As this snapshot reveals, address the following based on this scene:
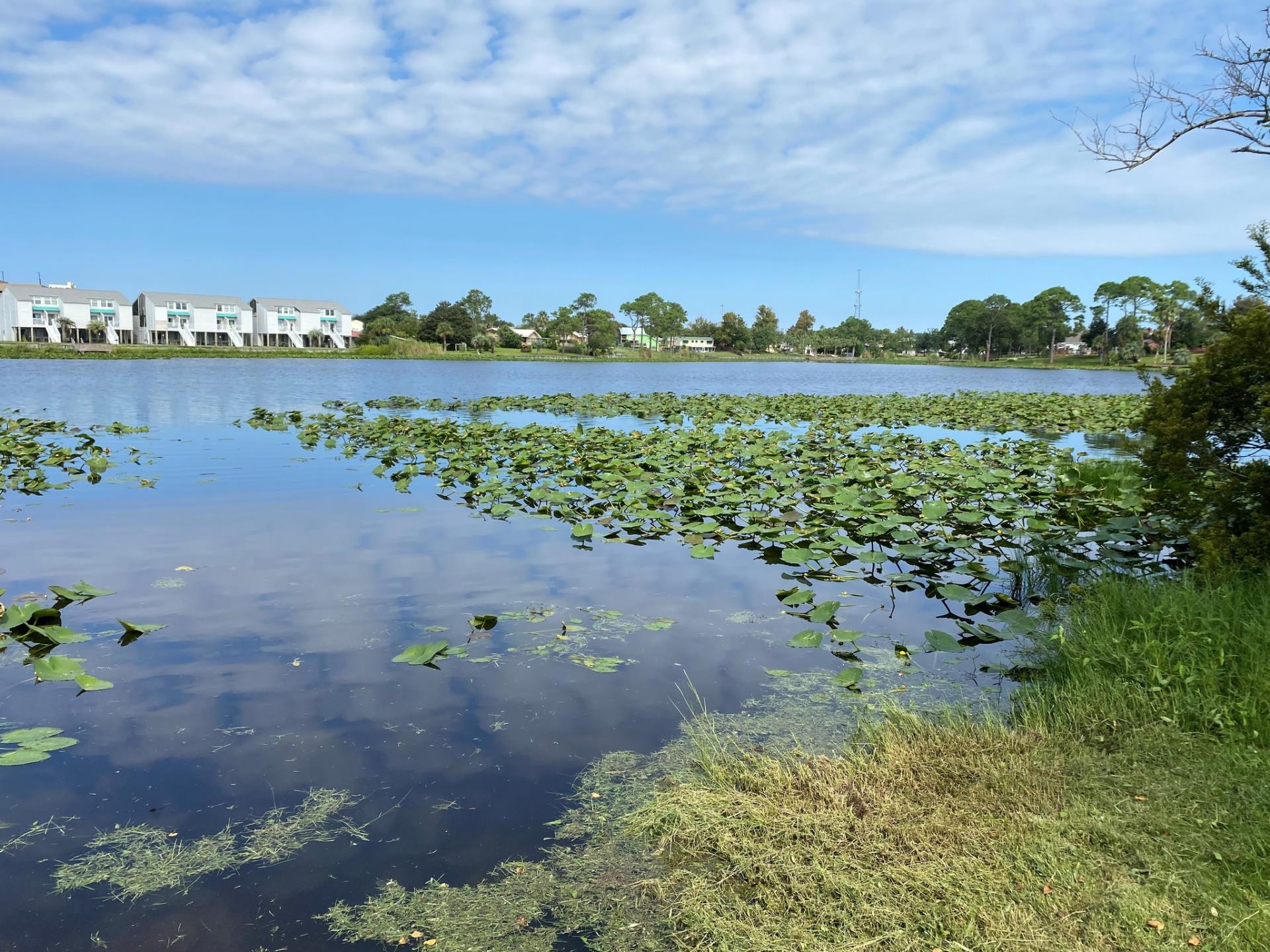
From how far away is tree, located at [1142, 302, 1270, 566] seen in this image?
15.8ft

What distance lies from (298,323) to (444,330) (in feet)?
58.5

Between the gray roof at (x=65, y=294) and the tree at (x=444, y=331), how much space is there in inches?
1221

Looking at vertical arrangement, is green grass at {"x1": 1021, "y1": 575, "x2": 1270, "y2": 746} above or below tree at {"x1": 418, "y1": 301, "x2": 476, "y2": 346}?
below

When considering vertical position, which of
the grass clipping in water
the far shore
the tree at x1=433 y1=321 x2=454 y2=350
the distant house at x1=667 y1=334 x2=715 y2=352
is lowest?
the grass clipping in water

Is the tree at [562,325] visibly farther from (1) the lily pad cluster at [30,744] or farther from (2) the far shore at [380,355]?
(1) the lily pad cluster at [30,744]

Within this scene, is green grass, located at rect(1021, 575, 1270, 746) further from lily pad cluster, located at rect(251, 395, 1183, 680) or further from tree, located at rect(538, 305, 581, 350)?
tree, located at rect(538, 305, 581, 350)

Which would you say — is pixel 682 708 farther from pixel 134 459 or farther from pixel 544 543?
pixel 134 459

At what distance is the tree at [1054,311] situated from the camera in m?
98.8

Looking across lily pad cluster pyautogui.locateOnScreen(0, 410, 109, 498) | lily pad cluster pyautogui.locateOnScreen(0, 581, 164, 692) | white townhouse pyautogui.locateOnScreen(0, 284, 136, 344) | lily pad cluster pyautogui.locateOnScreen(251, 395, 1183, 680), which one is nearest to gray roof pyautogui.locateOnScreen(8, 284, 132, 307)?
white townhouse pyautogui.locateOnScreen(0, 284, 136, 344)

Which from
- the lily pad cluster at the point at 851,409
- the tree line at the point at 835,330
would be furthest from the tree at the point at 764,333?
the lily pad cluster at the point at 851,409

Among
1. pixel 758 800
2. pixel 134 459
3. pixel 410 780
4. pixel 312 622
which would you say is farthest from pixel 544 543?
pixel 134 459

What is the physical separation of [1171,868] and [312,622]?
5240mm

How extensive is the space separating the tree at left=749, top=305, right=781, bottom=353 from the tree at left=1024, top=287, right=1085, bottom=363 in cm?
4554

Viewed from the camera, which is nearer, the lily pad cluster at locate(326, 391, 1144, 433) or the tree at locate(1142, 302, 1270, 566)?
the tree at locate(1142, 302, 1270, 566)
